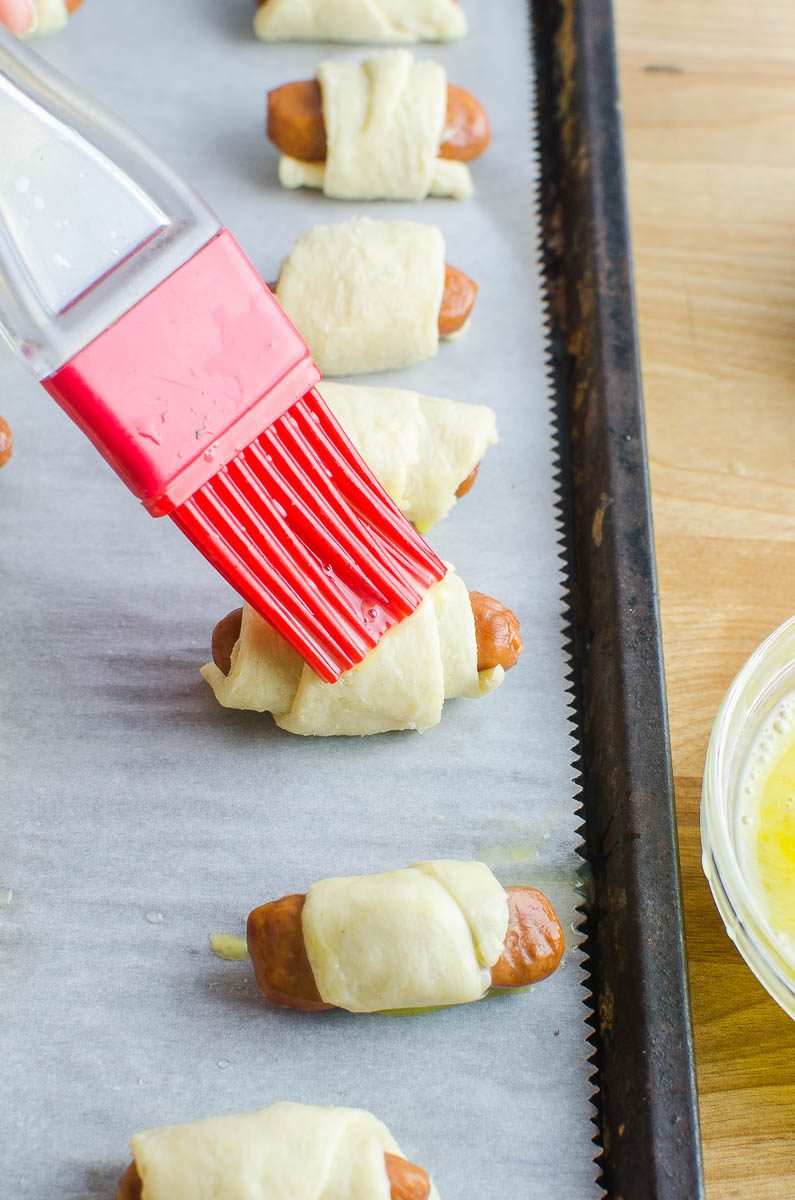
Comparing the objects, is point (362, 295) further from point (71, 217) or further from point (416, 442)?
point (71, 217)

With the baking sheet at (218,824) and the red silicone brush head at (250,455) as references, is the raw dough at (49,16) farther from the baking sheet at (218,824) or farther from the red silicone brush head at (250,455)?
the red silicone brush head at (250,455)

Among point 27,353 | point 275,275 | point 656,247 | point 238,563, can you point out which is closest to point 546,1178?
point 238,563

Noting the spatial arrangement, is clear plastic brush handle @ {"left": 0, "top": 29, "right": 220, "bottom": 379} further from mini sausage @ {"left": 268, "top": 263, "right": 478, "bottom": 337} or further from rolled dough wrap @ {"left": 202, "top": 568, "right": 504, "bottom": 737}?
mini sausage @ {"left": 268, "top": 263, "right": 478, "bottom": 337}

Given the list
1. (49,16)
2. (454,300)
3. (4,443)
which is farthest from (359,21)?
(4,443)

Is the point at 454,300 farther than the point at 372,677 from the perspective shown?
Yes

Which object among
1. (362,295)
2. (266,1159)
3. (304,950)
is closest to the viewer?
(266,1159)

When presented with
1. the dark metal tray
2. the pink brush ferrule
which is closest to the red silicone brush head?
the pink brush ferrule

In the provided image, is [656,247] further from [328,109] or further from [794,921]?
[794,921]
